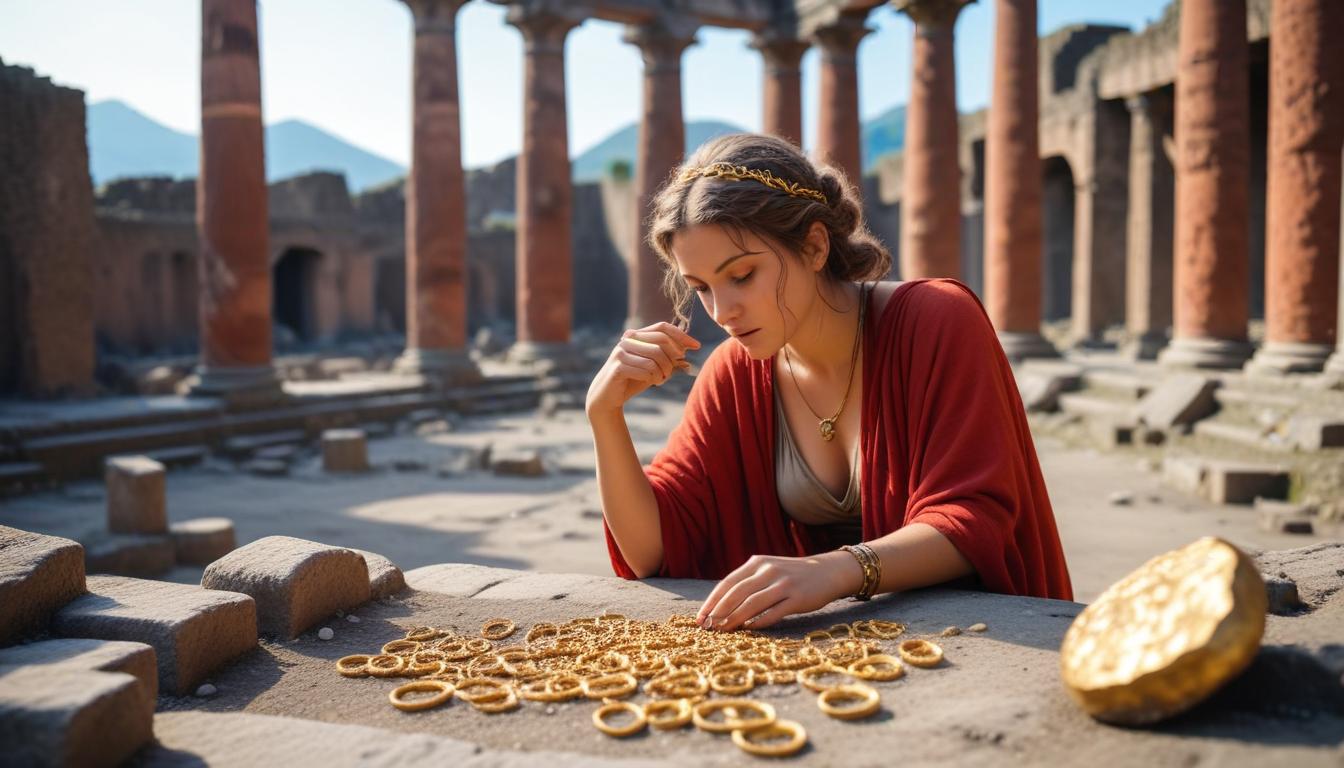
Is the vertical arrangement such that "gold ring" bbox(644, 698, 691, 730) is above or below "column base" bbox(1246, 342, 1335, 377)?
below

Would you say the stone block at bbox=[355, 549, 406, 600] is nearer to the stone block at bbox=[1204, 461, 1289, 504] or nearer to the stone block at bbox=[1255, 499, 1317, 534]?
the stone block at bbox=[1255, 499, 1317, 534]

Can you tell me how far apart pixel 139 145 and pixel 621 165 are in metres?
130

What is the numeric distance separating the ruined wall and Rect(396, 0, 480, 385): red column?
176 inches

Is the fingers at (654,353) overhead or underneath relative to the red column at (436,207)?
underneath

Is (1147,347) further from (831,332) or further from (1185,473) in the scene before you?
(831,332)

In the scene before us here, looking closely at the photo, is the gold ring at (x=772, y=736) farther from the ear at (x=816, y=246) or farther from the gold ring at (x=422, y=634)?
the ear at (x=816, y=246)

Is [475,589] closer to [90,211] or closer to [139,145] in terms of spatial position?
[90,211]

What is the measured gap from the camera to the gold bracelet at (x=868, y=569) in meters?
2.70

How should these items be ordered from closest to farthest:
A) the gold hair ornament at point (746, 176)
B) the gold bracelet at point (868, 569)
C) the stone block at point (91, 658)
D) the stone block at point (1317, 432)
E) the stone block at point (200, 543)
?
1. the stone block at point (91, 658)
2. the gold bracelet at point (868, 569)
3. the gold hair ornament at point (746, 176)
4. the stone block at point (200, 543)
5. the stone block at point (1317, 432)

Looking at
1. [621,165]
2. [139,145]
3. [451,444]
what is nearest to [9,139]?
[451,444]

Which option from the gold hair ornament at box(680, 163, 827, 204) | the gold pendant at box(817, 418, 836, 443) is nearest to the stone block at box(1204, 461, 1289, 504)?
the gold pendant at box(817, 418, 836, 443)

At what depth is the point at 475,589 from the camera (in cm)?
334

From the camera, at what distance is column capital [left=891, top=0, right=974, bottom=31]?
1475cm

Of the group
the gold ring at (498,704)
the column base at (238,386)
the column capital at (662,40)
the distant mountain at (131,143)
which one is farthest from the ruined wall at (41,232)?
the distant mountain at (131,143)
